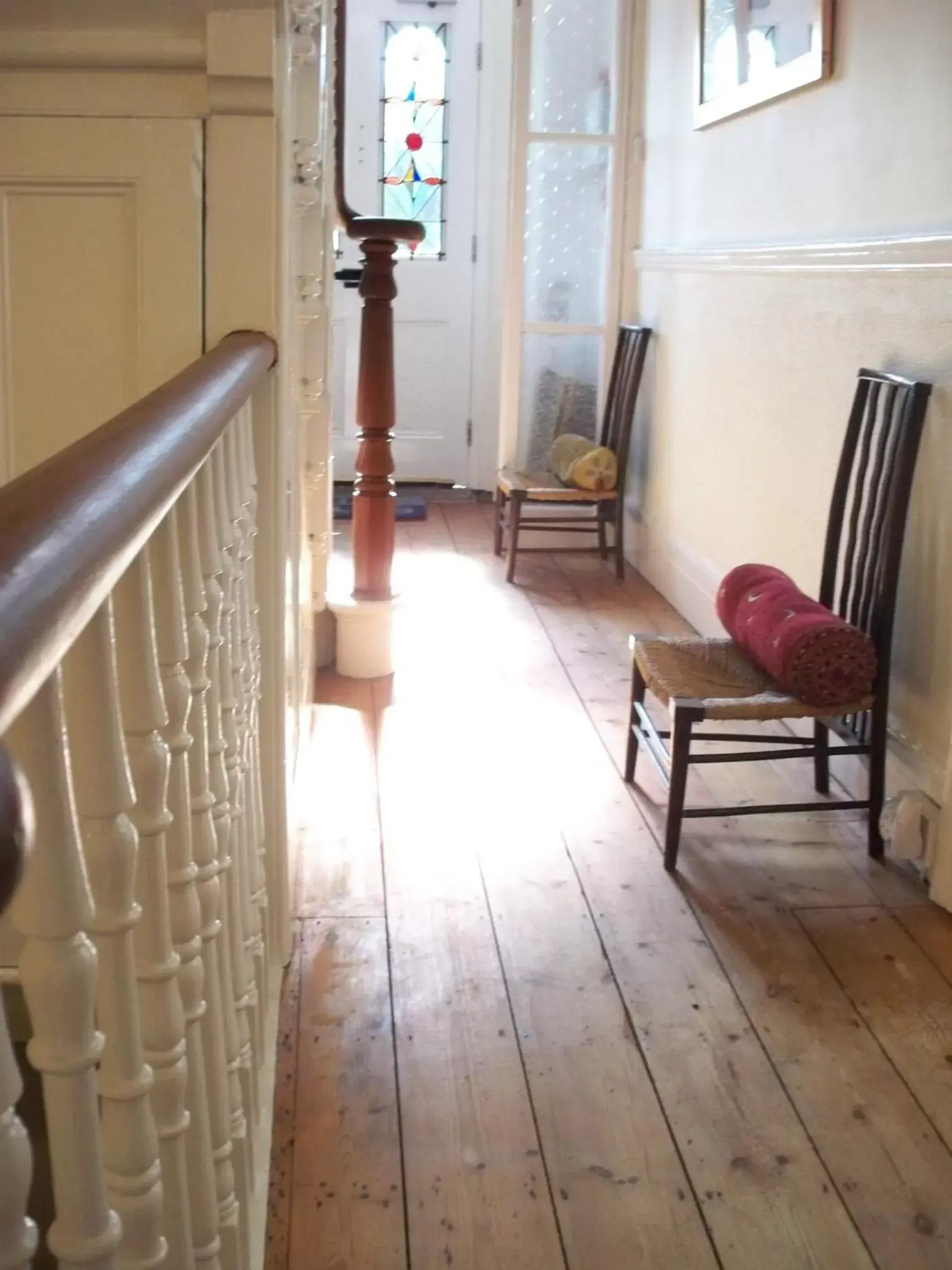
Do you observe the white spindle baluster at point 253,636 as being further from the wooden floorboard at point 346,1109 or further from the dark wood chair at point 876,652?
the dark wood chair at point 876,652

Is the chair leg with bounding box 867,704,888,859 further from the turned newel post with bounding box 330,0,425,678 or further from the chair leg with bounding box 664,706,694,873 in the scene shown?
the turned newel post with bounding box 330,0,425,678

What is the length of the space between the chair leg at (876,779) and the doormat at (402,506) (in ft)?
11.1

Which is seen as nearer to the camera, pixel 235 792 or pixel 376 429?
pixel 235 792

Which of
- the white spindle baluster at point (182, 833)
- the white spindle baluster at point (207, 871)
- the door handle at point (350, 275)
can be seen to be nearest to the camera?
the white spindle baluster at point (182, 833)

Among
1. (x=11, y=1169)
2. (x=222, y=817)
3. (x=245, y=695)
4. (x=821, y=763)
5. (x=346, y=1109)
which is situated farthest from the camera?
(x=821, y=763)

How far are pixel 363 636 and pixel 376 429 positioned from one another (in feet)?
1.84

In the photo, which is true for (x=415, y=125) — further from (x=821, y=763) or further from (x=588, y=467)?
(x=821, y=763)

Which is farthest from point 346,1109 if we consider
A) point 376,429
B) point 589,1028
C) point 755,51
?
point 755,51

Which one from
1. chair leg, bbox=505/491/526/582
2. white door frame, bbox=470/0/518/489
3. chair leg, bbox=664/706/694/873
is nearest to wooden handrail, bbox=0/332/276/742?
chair leg, bbox=664/706/694/873

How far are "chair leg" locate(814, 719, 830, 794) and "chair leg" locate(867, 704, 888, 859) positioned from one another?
0.19m

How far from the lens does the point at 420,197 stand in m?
5.91

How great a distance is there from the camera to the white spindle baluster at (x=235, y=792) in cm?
128

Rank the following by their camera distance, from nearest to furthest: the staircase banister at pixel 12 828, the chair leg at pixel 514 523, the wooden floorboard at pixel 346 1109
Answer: the staircase banister at pixel 12 828 < the wooden floorboard at pixel 346 1109 < the chair leg at pixel 514 523

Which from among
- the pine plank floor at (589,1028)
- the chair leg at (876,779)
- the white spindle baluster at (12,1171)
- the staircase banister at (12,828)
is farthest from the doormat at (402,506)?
the staircase banister at (12,828)
